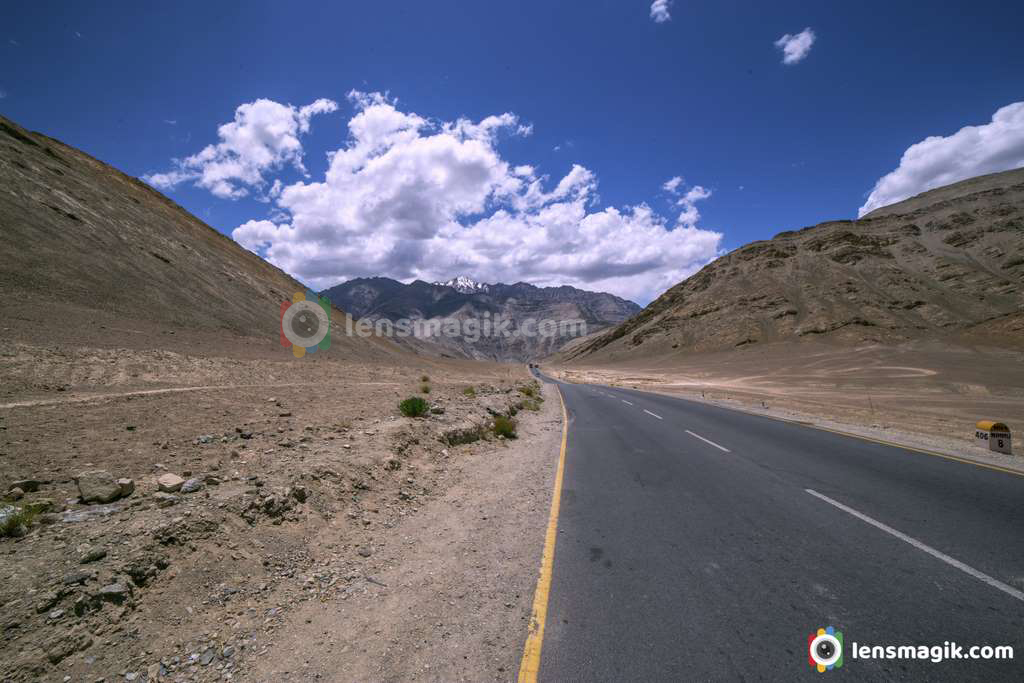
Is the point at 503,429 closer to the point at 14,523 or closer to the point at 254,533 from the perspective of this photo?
the point at 254,533

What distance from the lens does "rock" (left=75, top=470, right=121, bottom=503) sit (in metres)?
4.99

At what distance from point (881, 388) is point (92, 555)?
47173 millimetres

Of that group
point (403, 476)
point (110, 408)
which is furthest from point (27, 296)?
point (403, 476)

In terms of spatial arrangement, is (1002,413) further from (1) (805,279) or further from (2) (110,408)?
(1) (805,279)

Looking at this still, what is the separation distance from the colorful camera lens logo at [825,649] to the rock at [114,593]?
18.1 ft

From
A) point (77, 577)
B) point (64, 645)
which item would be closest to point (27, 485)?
point (77, 577)

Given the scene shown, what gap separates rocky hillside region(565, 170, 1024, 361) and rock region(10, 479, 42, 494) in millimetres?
76534

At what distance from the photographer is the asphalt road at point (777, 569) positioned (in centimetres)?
320

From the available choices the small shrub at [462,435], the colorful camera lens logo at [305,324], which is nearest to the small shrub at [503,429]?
the small shrub at [462,435]

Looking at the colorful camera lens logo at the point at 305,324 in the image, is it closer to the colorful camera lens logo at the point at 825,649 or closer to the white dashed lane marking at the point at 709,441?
the white dashed lane marking at the point at 709,441

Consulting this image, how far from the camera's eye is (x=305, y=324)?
148ft

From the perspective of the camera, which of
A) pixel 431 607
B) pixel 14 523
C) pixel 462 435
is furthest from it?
pixel 462 435

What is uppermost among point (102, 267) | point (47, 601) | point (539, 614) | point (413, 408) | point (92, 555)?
point (102, 267)

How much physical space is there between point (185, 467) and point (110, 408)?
650 cm
